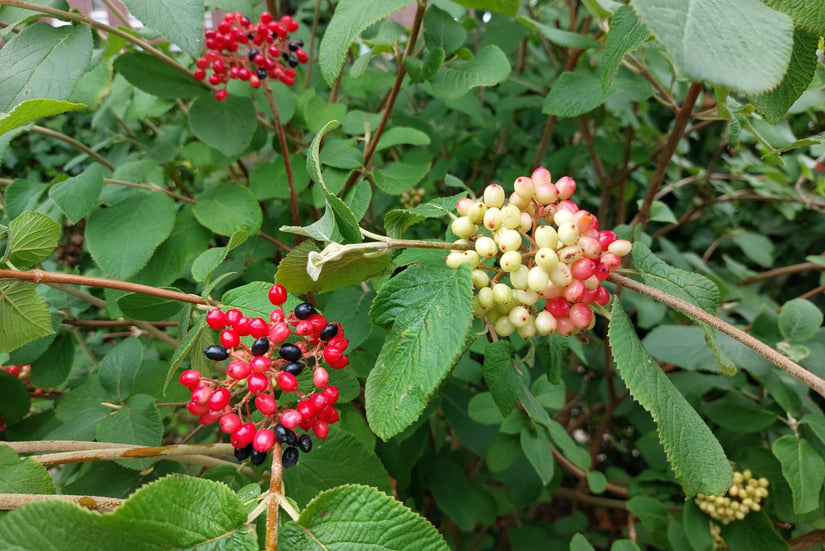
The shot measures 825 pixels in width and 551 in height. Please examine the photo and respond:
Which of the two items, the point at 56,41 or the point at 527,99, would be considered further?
the point at 527,99

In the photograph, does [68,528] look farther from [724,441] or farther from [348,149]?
[724,441]

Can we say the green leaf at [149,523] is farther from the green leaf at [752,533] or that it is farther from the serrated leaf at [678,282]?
the green leaf at [752,533]

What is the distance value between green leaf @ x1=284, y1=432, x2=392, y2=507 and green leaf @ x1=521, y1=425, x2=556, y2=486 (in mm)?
386

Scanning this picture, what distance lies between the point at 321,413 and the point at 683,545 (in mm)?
1046

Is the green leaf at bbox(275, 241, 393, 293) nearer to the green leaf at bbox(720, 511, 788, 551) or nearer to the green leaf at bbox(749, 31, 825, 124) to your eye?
the green leaf at bbox(749, 31, 825, 124)

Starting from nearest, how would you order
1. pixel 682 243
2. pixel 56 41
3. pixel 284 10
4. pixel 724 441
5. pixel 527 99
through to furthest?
pixel 56 41 < pixel 724 441 < pixel 527 99 < pixel 284 10 < pixel 682 243

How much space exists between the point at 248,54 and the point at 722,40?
3.34 feet

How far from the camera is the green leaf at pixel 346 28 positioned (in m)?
0.79

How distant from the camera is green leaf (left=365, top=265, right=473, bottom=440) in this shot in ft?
1.65

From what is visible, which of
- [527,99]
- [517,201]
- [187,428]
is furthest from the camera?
[187,428]

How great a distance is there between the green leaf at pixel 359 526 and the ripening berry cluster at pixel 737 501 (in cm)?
89

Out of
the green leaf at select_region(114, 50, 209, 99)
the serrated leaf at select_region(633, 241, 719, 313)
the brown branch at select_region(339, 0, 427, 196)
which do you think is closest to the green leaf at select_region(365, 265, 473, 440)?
the serrated leaf at select_region(633, 241, 719, 313)

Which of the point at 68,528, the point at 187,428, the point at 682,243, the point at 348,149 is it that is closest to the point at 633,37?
the point at 348,149

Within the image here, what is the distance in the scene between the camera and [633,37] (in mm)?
665
